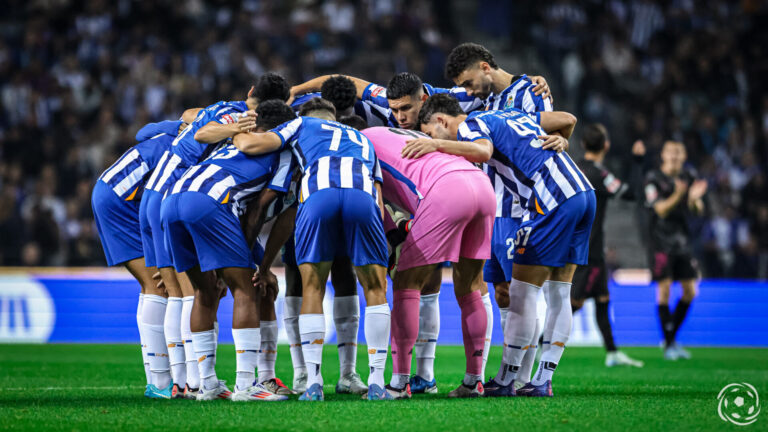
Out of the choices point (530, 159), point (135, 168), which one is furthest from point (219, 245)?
point (530, 159)

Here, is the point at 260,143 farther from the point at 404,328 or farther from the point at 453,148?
the point at 404,328

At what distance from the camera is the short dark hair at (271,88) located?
6.54m

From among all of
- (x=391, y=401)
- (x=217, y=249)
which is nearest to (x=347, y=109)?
(x=217, y=249)

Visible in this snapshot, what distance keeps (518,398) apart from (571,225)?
1.26 meters

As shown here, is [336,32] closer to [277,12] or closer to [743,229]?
[277,12]

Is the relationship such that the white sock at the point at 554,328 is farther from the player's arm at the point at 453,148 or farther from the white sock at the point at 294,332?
the white sock at the point at 294,332

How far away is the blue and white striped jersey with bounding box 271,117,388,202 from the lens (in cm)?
555

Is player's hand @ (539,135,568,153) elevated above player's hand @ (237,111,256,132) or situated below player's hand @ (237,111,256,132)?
below

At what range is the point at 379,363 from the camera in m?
5.54

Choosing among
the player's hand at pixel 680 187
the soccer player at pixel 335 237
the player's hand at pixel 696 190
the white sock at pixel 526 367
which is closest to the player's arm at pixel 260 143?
the soccer player at pixel 335 237

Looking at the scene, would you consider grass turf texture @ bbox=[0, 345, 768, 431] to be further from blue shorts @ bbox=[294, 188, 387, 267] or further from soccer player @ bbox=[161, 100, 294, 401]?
blue shorts @ bbox=[294, 188, 387, 267]

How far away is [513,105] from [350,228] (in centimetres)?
213

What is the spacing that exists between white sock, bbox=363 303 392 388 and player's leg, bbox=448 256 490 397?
0.65m

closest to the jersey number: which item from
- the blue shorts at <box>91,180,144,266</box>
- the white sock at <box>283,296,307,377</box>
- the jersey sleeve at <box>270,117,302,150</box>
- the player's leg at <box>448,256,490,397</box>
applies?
the jersey sleeve at <box>270,117,302,150</box>
